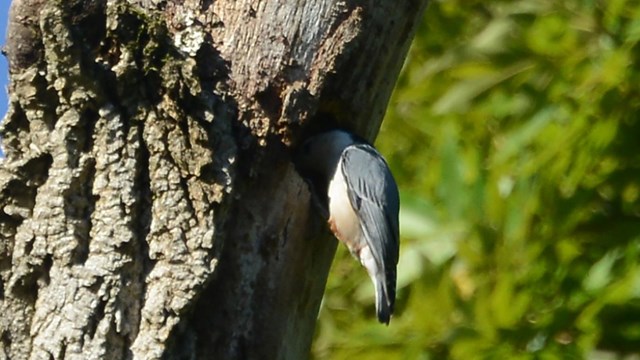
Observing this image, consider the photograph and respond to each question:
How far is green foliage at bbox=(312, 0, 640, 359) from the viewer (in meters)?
3.36

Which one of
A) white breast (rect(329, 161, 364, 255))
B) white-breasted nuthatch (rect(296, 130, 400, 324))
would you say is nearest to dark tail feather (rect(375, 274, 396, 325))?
white-breasted nuthatch (rect(296, 130, 400, 324))

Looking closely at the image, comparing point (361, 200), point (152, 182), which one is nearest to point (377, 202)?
point (361, 200)

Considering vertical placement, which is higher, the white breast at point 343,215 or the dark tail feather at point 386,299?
the white breast at point 343,215

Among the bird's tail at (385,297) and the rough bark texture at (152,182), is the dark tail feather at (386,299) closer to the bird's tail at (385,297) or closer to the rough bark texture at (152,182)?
the bird's tail at (385,297)

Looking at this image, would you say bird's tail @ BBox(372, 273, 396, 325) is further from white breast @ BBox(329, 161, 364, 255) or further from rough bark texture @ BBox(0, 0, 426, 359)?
rough bark texture @ BBox(0, 0, 426, 359)

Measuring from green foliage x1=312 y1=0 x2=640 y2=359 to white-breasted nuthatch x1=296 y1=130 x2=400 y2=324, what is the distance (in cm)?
6

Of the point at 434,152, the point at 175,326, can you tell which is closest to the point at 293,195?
the point at 175,326

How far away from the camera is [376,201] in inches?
142

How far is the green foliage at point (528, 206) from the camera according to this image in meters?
3.36

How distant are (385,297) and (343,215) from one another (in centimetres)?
25

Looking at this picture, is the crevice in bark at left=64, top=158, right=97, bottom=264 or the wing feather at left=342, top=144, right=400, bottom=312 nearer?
the crevice in bark at left=64, top=158, right=97, bottom=264

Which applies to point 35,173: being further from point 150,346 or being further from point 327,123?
point 327,123

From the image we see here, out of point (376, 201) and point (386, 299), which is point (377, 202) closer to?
point (376, 201)

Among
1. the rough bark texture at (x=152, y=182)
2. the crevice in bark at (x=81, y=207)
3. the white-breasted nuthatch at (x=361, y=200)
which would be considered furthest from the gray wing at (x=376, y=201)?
the crevice in bark at (x=81, y=207)
